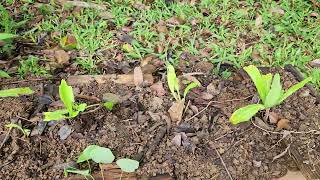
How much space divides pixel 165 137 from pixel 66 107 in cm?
54

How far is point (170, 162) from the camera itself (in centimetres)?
227

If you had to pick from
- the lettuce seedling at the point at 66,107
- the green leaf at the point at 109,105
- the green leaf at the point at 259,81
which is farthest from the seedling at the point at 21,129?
the green leaf at the point at 259,81

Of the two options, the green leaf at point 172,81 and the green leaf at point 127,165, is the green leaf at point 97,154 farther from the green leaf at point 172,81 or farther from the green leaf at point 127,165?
the green leaf at point 172,81

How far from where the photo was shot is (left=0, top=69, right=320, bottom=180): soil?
7.39ft

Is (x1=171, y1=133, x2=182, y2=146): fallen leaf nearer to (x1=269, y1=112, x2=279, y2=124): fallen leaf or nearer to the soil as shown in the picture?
the soil

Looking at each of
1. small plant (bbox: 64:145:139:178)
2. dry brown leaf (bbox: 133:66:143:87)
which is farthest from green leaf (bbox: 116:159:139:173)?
dry brown leaf (bbox: 133:66:143:87)

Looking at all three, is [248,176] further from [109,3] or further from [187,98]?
[109,3]

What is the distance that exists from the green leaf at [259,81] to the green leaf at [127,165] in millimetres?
788

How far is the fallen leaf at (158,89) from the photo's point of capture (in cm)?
263

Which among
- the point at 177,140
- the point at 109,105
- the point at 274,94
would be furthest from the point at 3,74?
the point at 274,94

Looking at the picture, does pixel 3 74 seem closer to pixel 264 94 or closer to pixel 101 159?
pixel 101 159

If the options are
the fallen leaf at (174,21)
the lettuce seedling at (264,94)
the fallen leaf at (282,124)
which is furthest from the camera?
the fallen leaf at (174,21)

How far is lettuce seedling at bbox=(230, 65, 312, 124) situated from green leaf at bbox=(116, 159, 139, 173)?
605 mm

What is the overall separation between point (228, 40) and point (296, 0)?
795 mm
